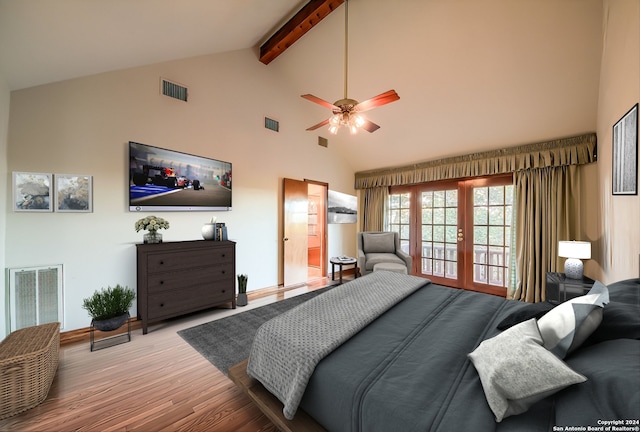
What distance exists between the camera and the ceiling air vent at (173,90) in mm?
2920

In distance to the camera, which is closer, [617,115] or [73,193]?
[617,115]

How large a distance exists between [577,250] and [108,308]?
16.2 ft

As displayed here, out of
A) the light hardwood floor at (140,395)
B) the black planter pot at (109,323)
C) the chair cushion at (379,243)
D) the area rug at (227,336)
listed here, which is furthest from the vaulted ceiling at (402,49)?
the area rug at (227,336)

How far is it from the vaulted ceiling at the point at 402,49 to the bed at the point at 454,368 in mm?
2506

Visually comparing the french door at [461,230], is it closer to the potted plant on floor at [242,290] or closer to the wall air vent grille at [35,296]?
the potted plant on floor at [242,290]

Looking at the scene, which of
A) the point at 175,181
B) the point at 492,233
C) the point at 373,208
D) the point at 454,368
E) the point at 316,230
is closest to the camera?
the point at 454,368

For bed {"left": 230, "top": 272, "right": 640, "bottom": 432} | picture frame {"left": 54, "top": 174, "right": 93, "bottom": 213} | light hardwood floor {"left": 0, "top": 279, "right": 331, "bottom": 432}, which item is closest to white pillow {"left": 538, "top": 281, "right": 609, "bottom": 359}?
bed {"left": 230, "top": 272, "right": 640, "bottom": 432}

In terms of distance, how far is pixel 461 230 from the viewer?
4184 mm

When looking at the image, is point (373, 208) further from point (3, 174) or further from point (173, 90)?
point (3, 174)

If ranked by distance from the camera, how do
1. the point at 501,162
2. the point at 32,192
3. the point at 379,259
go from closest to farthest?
1. the point at 32,192
2. the point at 501,162
3. the point at 379,259

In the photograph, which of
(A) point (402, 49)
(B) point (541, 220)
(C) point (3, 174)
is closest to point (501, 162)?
(B) point (541, 220)

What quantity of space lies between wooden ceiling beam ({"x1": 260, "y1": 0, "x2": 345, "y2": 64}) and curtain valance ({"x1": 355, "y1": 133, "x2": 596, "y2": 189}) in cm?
284

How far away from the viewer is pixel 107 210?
2570mm

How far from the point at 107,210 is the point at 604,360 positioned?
3691 millimetres
